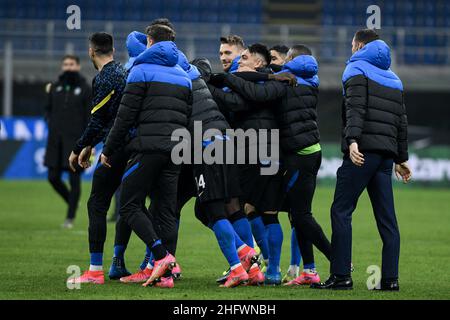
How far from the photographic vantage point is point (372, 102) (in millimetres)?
8125

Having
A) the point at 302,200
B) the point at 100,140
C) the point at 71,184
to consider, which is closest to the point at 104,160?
the point at 100,140

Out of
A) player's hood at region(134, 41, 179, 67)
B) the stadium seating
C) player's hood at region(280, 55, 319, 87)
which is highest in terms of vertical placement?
the stadium seating

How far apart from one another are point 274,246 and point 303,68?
1612 mm

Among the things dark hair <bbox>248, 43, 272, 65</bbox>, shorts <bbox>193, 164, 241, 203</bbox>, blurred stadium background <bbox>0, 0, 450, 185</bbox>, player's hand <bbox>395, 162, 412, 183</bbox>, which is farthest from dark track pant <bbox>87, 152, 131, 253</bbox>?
blurred stadium background <bbox>0, 0, 450, 185</bbox>

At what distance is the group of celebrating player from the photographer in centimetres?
818

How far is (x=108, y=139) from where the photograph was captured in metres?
8.23

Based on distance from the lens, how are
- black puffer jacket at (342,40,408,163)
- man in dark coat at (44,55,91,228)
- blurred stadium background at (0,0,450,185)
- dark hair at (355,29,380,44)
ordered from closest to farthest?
black puffer jacket at (342,40,408,163) < dark hair at (355,29,380,44) < man in dark coat at (44,55,91,228) < blurred stadium background at (0,0,450,185)

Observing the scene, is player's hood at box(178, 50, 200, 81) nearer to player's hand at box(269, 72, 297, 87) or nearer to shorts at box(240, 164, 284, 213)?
player's hand at box(269, 72, 297, 87)

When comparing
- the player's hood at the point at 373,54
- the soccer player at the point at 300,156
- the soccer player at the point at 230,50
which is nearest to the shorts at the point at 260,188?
the soccer player at the point at 300,156

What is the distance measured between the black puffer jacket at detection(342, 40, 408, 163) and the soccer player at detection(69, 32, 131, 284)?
6.48ft

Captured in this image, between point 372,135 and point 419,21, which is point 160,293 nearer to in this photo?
point 372,135

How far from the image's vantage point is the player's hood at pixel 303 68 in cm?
873

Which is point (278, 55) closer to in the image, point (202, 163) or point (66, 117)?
point (202, 163)

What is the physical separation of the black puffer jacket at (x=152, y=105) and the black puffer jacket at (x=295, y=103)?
623 mm
